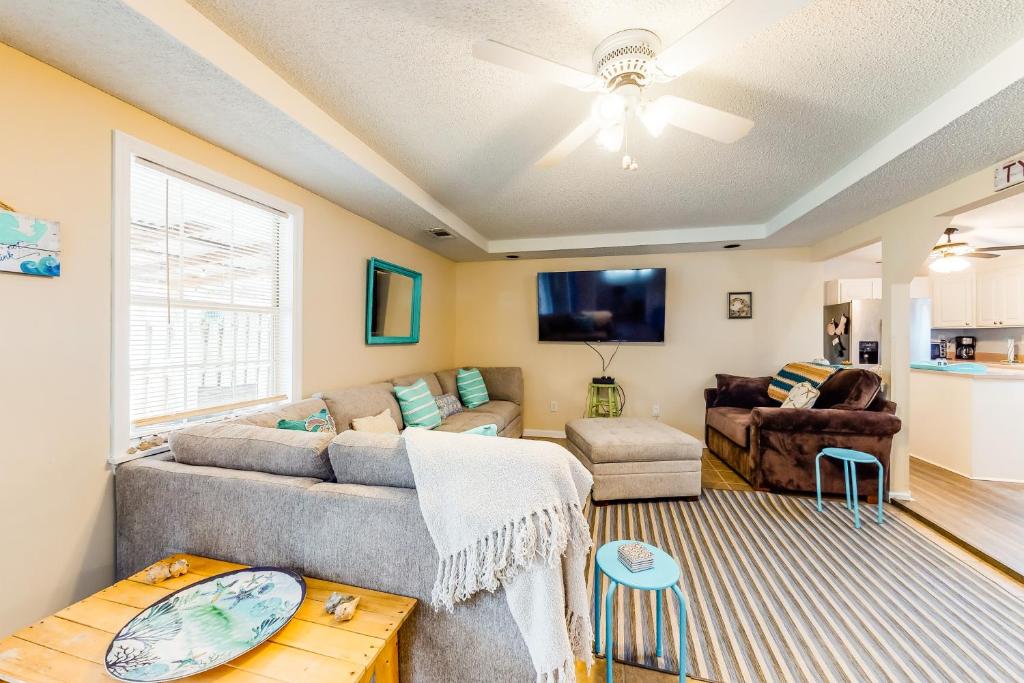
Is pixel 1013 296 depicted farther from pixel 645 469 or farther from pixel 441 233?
pixel 441 233

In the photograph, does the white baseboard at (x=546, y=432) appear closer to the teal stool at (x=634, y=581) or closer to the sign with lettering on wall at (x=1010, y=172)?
the teal stool at (x=634, y=581)

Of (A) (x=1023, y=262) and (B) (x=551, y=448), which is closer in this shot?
(B) (x=551, y=448)

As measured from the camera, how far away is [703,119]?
61.2 inches

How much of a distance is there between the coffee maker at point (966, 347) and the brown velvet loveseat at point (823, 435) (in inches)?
137

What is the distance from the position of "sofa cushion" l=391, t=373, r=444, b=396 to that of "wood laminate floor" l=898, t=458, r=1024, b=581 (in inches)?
148

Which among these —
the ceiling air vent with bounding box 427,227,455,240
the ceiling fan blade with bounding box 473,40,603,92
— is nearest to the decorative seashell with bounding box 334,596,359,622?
the ceiling fan blade with bounding box 473,40,603,92

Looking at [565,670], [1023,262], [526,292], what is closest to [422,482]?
[565,670]

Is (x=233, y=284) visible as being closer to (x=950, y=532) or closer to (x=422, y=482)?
(x=422, y=482)

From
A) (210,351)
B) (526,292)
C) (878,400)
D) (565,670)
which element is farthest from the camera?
(526,292)

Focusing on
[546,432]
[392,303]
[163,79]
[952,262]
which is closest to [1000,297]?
[952,262]

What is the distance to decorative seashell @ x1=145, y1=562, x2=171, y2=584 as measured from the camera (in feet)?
4.10

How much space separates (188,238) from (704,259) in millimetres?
4562

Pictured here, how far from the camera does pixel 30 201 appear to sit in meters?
1.37

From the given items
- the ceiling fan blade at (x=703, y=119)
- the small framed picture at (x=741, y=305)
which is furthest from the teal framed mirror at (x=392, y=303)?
the small framed picture at (x=741, y=305)
